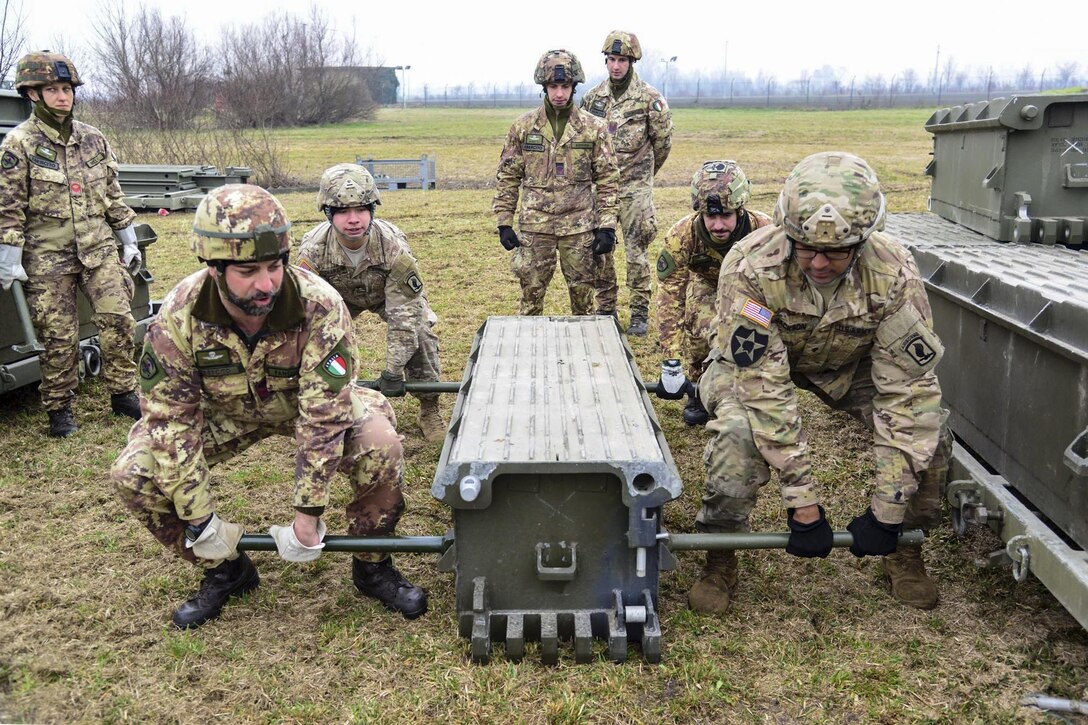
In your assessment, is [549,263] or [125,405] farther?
[549,263]

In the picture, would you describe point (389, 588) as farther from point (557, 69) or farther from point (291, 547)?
point (557, 69)

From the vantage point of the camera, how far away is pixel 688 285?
5.75 metres

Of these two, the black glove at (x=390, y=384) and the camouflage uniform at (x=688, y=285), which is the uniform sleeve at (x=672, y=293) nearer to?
the camouflage uniform at (x=688, y=285)

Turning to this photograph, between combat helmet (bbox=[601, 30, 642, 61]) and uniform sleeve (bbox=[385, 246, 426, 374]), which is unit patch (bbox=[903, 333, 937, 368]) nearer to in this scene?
uniform sleeve (bbox=[385, 246, 426, 374])

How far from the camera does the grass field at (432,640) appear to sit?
3.17 metres

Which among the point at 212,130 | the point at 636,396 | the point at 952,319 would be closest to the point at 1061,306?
the point at 952,319

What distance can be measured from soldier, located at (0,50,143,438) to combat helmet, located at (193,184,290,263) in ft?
9.55

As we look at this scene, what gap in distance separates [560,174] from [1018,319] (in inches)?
142

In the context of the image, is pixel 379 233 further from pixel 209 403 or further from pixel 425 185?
pixel 425 185

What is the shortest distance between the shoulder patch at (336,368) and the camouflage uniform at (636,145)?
Result: 445 cm

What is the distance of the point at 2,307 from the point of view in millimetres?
5578

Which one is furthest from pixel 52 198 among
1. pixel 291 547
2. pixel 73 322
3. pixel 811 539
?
pixel 811 539

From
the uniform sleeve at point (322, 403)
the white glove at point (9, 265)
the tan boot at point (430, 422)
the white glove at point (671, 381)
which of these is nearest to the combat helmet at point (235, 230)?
the uniform sleeve at point (322, 403)

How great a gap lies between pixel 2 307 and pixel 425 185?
1433 centimetres
